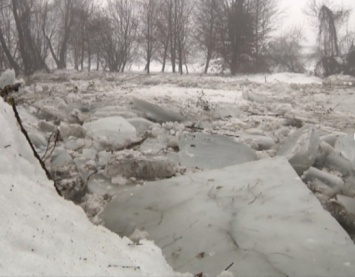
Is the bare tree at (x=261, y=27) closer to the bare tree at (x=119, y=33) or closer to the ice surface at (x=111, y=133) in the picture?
the bare tree at (x=119, y=33)

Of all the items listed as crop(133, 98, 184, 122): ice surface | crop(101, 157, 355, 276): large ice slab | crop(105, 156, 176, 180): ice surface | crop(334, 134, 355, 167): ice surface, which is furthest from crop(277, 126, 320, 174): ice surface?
crop(133, 98, 184, 122): ice surface

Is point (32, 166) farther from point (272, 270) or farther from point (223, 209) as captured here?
point (272, 270)

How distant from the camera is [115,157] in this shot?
8.88 feet

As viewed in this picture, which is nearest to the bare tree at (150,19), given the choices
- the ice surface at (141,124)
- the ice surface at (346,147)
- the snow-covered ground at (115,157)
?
the snow-covered ground at (115,157)

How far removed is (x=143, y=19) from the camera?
21609 millimetres

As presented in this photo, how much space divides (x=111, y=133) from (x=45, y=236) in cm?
214

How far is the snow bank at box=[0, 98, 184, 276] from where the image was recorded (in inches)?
35.3

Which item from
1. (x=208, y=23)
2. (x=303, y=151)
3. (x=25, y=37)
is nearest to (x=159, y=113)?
(x=303, y=151)

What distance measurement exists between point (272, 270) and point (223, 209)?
1.42 ft

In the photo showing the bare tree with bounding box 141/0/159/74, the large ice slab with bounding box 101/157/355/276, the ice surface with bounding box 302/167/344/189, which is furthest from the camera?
the bare tree with bounding box 141/0/159/74

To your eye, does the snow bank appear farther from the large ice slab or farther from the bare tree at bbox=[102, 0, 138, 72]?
the bare tree at bbox=[102, 0, 138, 72]

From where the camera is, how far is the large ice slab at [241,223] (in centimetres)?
133

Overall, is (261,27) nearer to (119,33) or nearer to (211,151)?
(119,33)

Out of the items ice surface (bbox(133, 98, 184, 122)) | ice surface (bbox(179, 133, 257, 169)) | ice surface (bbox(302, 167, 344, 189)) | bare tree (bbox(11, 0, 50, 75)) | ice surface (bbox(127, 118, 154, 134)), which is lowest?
ice surface (bbox(302, 167, 344, 189))
